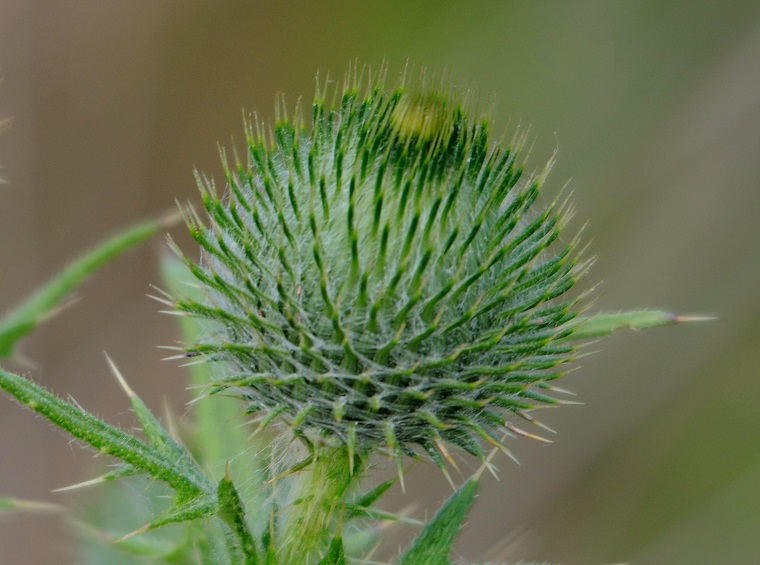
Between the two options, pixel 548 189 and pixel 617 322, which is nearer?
pixel 617 322

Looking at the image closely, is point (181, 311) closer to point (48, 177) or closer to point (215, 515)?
point (215, 515)

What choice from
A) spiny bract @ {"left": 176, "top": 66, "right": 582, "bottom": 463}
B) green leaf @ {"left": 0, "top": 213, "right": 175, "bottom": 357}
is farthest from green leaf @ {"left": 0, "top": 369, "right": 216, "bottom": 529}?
green leaf @ {"left": 0, "top": 213, "right": 175, "bottom": 357}

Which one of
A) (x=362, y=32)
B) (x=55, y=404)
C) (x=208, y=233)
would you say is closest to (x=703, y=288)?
(x=362, y=32)

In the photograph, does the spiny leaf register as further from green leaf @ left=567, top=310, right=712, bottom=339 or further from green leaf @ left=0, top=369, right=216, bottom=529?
green leaf @ left=567, top=310, right=712, bottom=339

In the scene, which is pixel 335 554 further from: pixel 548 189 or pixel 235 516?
pixel 548 189

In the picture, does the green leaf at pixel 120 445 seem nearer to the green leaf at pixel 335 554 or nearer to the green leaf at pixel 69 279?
the green leaf at pixel 335 554

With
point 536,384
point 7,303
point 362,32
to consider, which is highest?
point 362,32

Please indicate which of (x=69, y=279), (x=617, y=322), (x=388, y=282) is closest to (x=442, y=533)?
(x=388, y=282)
